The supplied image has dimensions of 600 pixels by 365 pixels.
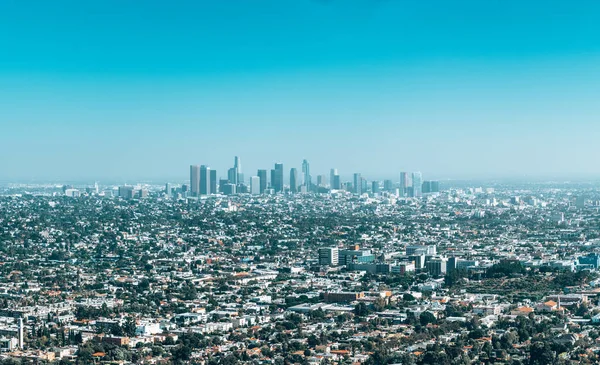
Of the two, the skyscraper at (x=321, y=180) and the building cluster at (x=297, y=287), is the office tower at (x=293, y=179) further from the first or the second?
the building cluster at (x=297, y=287)

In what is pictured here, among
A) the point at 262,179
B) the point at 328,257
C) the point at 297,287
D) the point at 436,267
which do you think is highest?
the point at 262,179

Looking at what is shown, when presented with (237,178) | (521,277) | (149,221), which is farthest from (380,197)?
(521,277)

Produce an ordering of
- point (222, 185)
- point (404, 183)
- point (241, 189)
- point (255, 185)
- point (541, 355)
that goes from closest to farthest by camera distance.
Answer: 1. point (541, 355)
2. point (241, 189)
3. point (222, 185)
4. point (255, 185)
5. point (404, 183)

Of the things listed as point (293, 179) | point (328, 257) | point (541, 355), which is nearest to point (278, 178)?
point (293, 179)

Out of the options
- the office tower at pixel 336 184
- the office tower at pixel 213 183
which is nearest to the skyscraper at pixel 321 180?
the office tower at pixel 336 184

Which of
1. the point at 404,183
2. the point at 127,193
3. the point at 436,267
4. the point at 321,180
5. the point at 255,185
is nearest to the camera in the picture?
the point at 436,267

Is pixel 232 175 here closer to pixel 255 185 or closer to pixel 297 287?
pixel 255 185
